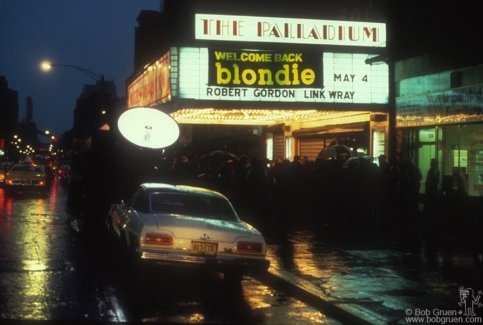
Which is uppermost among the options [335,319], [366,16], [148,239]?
[366,16]

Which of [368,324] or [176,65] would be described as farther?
[176,65]

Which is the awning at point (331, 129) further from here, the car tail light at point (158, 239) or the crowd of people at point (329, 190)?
the car tail light at point (158, 239)

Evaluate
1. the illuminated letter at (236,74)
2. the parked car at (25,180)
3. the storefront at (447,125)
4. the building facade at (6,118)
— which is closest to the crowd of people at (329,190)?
the storefront at (447,125)

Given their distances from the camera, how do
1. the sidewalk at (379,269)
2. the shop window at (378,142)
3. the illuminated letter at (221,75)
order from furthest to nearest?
the shop window at (378,142), the illuminated letter at (221,75), the sidewalk at (379,269)

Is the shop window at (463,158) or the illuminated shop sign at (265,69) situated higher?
the illuminated shop sign at (265,69)

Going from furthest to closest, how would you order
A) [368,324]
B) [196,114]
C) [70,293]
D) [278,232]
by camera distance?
[196,114]
[278,232]
[70,293]
[368,324]

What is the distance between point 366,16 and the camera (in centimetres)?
2306

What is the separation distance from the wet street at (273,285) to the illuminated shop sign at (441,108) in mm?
3491

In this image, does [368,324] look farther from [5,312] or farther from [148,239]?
[5,312]

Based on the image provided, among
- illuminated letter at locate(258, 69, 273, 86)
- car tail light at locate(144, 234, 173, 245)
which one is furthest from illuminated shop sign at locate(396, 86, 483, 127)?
car tail light at locate(144, 234, 173, 245)

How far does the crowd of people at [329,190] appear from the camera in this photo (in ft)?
56.8

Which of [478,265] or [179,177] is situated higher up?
[179,177]

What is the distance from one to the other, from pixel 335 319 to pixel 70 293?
353 centimetres

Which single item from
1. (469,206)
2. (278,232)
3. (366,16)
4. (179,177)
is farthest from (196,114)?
(469,206)
